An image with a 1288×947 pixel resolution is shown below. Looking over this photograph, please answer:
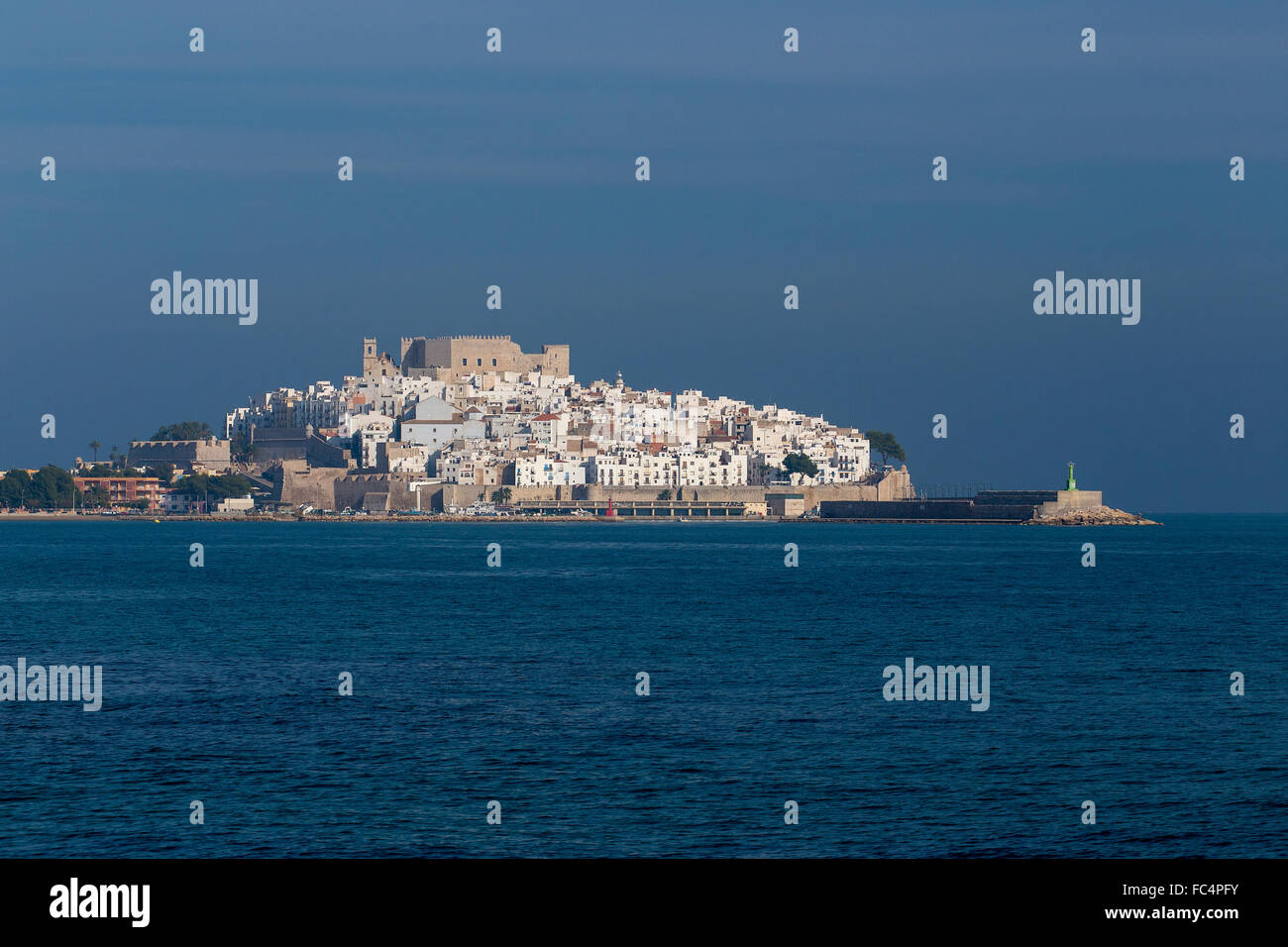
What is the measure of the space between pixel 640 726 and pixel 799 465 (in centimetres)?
15101

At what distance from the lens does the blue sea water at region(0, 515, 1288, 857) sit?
50.1 ft

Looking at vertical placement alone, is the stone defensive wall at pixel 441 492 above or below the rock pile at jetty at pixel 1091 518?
above

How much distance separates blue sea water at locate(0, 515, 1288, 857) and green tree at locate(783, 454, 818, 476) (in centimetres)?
11740

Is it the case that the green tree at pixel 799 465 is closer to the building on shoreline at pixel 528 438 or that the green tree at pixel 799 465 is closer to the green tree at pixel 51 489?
the building on shoreline at pixel 528 438

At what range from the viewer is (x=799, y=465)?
172 m

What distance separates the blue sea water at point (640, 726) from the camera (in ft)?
50.1

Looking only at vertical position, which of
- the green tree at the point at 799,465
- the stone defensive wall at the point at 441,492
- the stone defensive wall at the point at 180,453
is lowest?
the stone defensive wall at the point at 441,492

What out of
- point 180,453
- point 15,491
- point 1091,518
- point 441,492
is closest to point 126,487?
point 180,453

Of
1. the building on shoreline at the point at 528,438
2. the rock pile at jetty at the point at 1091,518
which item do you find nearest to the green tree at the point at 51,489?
the building on shoreline at the point at 528,438

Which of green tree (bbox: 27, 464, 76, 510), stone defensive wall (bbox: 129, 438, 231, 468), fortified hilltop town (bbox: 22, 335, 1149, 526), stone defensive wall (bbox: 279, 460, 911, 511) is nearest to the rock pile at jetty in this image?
fortified hilltop town (bbox: 22, 335, 1149, 526)

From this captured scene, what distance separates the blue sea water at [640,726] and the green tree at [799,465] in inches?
4622

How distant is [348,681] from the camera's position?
2694 centimetres
